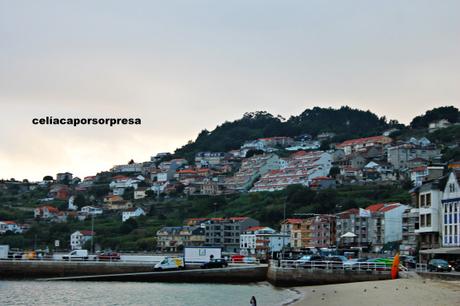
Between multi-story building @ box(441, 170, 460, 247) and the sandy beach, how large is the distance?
17.9 m

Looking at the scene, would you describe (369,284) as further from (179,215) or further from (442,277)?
(179,215)

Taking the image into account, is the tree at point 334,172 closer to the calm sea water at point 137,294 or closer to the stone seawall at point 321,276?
the calm sea water at point 137,294

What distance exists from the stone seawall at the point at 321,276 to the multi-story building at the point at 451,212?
14022 mm

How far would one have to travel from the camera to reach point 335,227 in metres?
123

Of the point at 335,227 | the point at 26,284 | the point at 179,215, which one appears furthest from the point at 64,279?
the point at 179,215

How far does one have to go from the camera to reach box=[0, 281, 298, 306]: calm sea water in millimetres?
46875

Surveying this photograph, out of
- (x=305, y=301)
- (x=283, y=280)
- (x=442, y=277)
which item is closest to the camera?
(x=305, y=301)

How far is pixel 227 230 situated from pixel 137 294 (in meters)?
89.5

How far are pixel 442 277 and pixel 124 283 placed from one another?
25.3 metres

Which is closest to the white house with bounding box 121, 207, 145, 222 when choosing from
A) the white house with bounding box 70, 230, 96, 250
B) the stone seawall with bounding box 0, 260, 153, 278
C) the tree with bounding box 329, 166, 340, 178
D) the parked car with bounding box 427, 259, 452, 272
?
the white house with bounding box 70, 230, 96, 250

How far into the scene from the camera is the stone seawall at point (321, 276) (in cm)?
5278

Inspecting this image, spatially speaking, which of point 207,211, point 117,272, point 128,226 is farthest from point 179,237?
point 117,272


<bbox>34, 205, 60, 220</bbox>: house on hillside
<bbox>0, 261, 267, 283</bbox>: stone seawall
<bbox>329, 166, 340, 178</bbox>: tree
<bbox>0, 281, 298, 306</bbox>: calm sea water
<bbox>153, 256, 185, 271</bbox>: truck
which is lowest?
<bbox>0, 281, 298, 306</bbox>: calm sea water

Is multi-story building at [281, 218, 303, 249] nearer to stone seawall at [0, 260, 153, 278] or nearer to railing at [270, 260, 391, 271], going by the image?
stone seawall at [0, 260, 153, 278]
